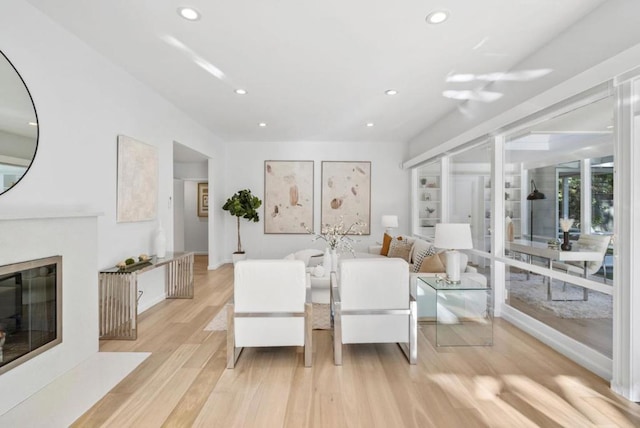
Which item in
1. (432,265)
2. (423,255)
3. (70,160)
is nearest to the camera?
(70,160)

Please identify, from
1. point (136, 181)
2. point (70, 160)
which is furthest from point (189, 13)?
point (136, 181)

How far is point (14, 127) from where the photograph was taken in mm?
2217

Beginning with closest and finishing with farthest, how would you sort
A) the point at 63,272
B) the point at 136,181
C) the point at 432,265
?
1. the point at 63,272
2. the point at 136,181
3. the point at 432,265

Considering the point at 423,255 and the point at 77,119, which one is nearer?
the point at 77,119

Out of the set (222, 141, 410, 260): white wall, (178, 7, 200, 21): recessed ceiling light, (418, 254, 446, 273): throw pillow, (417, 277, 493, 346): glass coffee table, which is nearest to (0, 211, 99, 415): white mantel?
(178, 7, 200, 21): recessed ceiling light

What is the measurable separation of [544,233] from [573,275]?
0.52m

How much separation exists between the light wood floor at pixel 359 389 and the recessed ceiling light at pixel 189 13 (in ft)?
8.84

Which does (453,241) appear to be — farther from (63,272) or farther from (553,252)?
(63,272)

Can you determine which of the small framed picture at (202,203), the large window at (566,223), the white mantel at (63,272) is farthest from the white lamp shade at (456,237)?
the small framed picture at (202,203)

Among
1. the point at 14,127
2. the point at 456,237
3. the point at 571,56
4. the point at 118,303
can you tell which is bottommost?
the point at 118,303

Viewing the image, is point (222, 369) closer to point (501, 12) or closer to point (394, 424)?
point (394, 424)

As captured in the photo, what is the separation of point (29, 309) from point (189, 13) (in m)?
2.41

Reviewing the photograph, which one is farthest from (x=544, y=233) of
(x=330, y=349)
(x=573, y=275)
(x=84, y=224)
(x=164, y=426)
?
(x=84, y=224)

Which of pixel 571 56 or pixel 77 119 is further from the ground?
pixel 571 56
